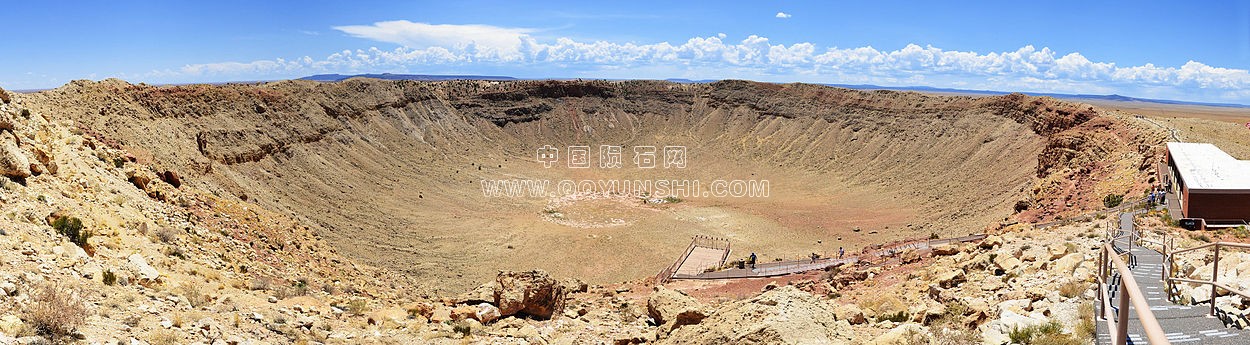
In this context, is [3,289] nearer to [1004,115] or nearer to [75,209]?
[75,209]

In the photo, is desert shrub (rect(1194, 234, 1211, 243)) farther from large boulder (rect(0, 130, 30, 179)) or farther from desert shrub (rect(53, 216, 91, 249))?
large boulder (rect(0, 130, 30, 179))

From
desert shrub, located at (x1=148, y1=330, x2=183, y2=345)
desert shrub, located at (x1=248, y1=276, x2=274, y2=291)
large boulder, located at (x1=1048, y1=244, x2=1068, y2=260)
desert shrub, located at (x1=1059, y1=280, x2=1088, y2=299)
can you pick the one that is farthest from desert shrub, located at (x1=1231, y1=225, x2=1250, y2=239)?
desert shrub, located at (x1=248, y1=276, x2=274, y2=291)

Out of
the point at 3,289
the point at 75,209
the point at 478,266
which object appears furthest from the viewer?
the point at 478,266

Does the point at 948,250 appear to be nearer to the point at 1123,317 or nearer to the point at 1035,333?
the point at 1035,333

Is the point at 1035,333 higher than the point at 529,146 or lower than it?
higher

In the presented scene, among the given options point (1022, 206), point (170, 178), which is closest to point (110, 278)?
point (170, 178)

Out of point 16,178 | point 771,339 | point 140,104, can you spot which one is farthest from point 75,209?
point 140,104

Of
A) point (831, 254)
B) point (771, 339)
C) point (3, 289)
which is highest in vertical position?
point (3, 289)

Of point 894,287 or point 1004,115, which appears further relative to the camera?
point 1004,115
